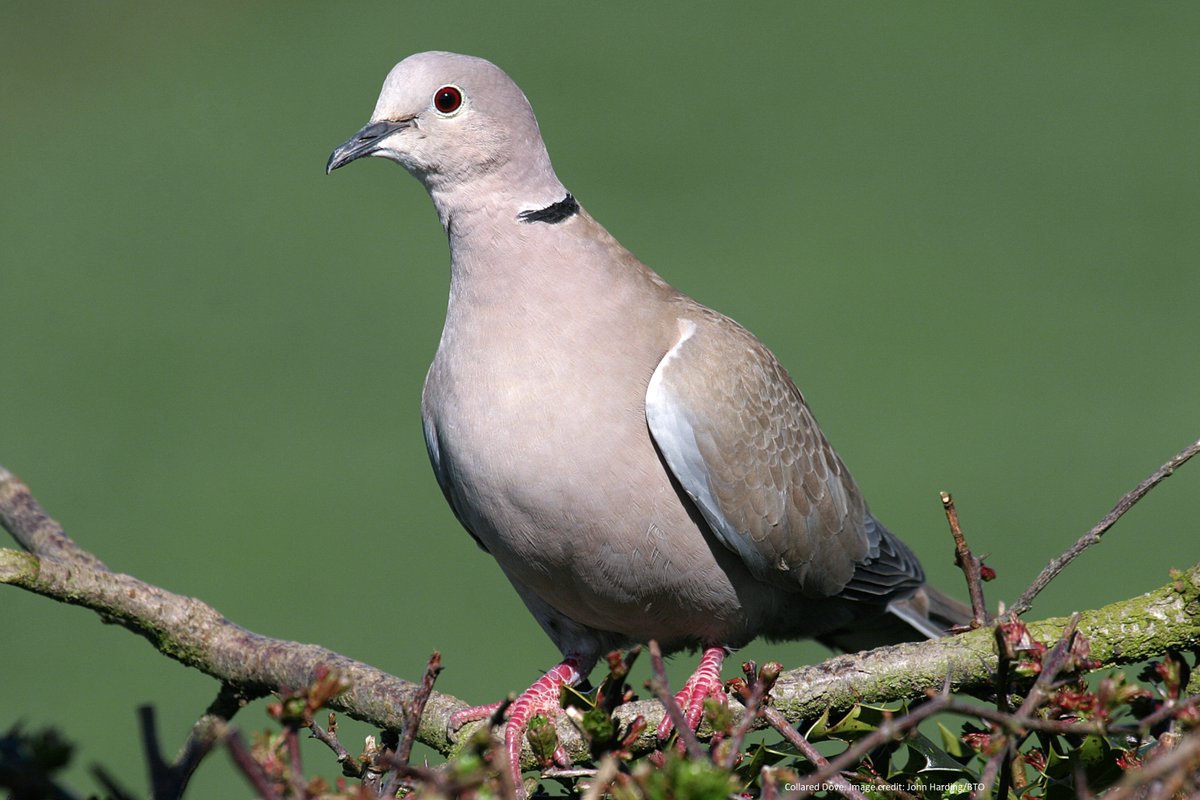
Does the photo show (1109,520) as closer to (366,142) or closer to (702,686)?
(702,686)

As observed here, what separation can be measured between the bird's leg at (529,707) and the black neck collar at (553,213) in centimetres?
98

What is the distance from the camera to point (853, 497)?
3.23 metres

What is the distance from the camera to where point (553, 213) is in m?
2.72

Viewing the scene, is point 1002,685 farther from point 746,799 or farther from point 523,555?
point 523,555

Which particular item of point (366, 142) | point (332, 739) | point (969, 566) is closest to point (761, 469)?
point (969, 566)

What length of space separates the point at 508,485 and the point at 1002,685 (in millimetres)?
1169

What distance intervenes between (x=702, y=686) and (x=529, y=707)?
401mm

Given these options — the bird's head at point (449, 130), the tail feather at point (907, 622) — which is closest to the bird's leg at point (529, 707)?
the tail feather at point (907, 622)

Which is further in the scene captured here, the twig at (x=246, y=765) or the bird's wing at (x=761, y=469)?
the bird's wing at (x=761, y=469)

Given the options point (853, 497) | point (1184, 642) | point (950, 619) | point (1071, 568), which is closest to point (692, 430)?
point (853, 497)

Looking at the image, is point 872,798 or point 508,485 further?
point 508,485

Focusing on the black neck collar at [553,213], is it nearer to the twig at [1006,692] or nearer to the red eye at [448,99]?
the red eye at [448,99]

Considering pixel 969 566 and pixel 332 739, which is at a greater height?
pixel 332 739

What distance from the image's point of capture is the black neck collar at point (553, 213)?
2.69m
